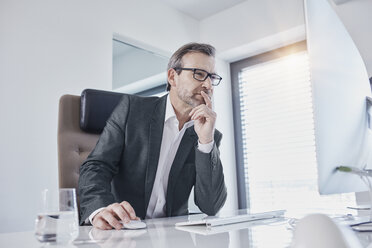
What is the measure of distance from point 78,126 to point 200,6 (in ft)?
7.04

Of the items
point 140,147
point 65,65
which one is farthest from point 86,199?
point 65,65

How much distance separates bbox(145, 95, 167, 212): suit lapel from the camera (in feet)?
4.20

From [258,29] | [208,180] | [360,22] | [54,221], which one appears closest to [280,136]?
[258,29]

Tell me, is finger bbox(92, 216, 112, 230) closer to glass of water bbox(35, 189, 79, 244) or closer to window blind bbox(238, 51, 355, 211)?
glass of water bbox(35, 189, 79, 244)

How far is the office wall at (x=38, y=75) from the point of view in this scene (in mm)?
1909

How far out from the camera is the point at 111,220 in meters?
0.83

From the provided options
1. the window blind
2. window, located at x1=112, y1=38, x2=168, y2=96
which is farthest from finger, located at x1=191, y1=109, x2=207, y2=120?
the window blind

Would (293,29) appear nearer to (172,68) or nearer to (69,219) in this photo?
(172,68)

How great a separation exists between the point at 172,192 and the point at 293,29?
76.6 inches

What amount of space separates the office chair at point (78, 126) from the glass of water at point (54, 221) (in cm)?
73

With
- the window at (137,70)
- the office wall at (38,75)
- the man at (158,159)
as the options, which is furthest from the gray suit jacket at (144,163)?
the window at (137,70)

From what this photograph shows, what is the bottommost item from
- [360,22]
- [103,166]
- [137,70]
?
[103,166]

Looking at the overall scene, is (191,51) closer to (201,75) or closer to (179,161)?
(201,75)

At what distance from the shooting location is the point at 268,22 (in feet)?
9.39
